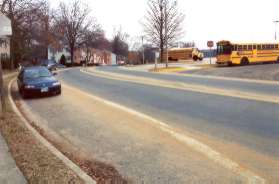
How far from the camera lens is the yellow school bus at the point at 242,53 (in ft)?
119

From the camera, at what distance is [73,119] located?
34.0 ft

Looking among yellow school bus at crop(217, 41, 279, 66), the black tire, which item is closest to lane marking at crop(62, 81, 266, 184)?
yellow school bus at crop(217, 41, 279, 66)

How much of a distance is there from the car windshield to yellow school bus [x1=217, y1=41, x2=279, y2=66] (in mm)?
23180

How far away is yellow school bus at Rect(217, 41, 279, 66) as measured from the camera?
119 feet

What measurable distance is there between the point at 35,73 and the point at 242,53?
25.1m

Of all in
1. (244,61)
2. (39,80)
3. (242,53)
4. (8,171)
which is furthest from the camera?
(244,61)

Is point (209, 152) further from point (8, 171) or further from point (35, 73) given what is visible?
point (35, 73)

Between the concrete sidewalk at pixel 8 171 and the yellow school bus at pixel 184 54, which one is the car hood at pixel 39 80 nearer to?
the concrete sidewalk at pixel 8 171

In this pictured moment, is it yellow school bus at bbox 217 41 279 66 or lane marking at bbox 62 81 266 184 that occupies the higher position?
yellow school bus at bbox 217 41 279 66

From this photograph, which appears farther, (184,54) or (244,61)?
(184,54)

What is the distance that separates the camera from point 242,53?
36.7 metres

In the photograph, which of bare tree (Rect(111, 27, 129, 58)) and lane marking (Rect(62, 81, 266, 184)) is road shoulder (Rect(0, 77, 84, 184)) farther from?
bare tree (Rect(111, 27, 129, 58))

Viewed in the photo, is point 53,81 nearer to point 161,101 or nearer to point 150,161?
point 161,101

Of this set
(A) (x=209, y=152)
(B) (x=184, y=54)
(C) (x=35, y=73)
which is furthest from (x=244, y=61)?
(A) (x=209, y=152)
